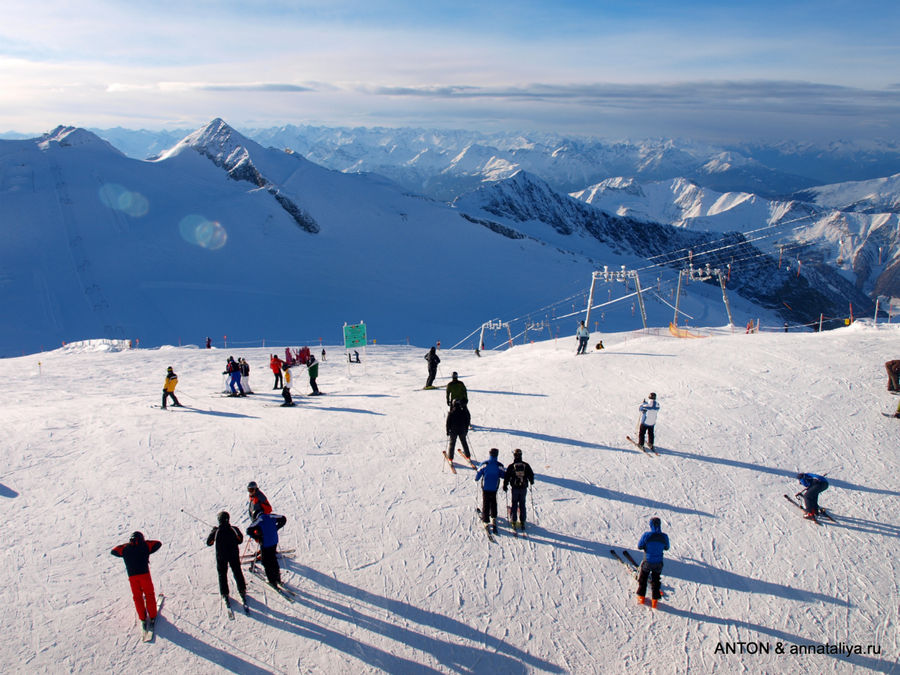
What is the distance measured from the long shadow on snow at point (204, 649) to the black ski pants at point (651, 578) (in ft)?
16.3

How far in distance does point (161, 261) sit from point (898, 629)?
66953 millimetres

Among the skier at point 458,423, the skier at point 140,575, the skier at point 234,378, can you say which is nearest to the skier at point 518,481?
the skier at point 458,423

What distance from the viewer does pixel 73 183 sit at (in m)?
70.2

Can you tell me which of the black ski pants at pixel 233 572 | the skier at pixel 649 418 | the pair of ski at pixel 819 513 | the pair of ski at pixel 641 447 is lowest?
the pair of ski at pixel 819 513

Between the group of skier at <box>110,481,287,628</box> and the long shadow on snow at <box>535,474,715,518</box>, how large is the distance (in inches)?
203

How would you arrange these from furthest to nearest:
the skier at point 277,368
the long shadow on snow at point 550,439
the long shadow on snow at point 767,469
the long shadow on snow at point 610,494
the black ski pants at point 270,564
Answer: the skier at point 277,368, the long shadow on snow at point 550,439, the long shadow on snow at point 767,469, the long shadow on snow at point 610,494, the black ski pants at point 270,564

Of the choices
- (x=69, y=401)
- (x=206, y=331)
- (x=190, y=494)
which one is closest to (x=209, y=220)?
(x=206, y=331)

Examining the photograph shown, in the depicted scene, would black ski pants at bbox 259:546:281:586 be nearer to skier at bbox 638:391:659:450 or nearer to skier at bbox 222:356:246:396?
skier at bbox 638:391:659:450

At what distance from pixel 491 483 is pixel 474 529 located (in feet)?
3.03

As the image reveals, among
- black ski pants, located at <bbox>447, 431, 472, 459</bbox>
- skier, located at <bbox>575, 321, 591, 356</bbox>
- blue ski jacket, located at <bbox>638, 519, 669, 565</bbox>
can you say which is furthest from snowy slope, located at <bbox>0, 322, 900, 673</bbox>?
skier, located at <bbox>575, 321, 591, 356</bbox>

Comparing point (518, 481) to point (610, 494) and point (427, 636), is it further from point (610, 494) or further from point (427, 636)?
point (427, 636)

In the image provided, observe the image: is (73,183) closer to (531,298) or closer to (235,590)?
(531,298)

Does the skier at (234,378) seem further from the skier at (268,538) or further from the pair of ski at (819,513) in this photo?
the pair of ski at (819,513)

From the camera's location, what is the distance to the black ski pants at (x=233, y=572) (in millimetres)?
7305
